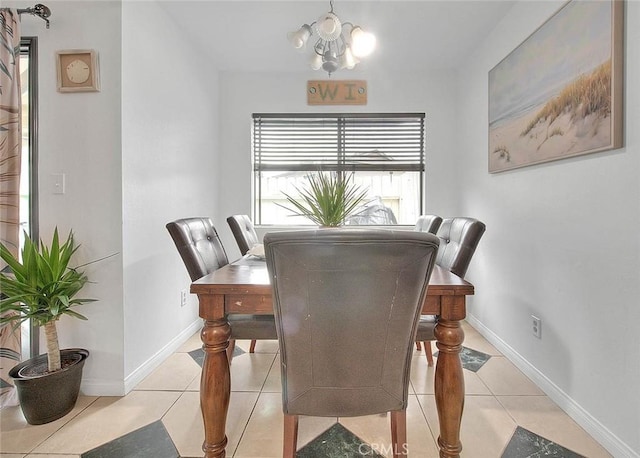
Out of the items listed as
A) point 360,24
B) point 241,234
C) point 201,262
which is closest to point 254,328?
point 201,262

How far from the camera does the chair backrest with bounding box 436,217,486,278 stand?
153 cm

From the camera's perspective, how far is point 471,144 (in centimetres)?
285

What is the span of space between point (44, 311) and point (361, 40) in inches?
85.0

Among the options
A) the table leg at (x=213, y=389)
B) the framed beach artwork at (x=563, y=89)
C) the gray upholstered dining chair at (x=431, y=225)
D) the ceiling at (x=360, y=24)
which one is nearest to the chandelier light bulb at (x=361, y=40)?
the ceiling at (x=360, y=24)

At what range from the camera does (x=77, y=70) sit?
5.67 ft

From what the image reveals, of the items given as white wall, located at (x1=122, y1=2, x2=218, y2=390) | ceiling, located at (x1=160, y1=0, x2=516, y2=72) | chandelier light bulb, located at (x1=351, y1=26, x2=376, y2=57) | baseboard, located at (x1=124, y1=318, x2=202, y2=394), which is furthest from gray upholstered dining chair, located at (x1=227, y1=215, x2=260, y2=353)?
ceiling, located at (x1=160, y1=0, x2=516, y2=72)

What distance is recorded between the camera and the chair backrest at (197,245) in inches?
59.6

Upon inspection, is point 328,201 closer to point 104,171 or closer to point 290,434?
point 290,434

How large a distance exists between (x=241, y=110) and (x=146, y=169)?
1.59 metres

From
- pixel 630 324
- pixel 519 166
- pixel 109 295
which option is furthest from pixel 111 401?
pixel 519 166

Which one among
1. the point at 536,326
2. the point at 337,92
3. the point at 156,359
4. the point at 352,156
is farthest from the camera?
the point at 352,156

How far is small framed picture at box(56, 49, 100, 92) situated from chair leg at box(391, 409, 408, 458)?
2.23m

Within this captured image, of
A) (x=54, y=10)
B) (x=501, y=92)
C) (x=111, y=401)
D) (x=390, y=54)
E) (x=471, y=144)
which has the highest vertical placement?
(x=390, y=54)

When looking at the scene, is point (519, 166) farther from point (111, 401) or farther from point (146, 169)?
point (111, 401)
